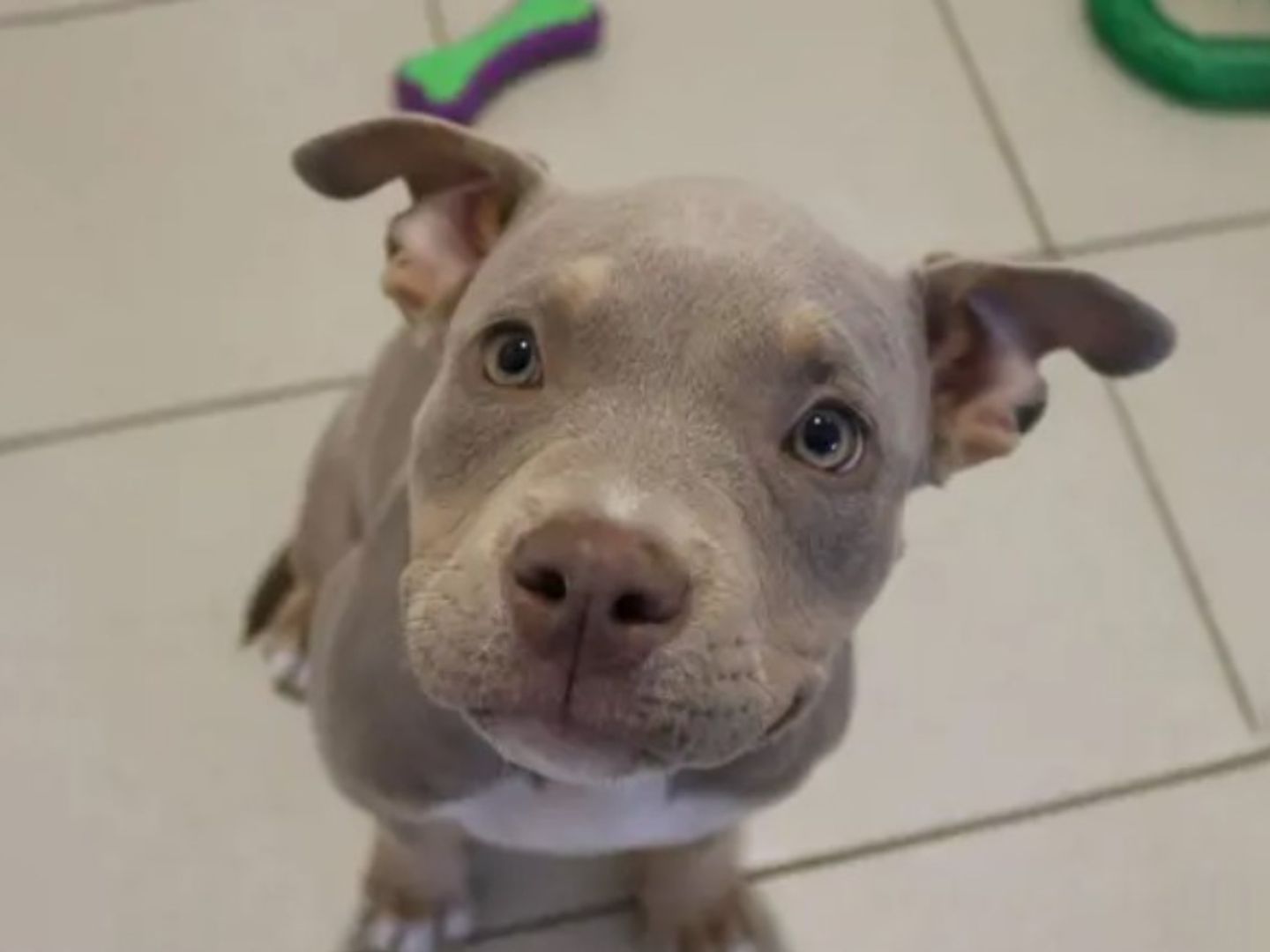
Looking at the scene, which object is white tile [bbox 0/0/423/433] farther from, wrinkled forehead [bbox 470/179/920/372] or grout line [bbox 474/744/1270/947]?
wrinkled forehead [bbox 470/179/920/372]

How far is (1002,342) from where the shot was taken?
125 cm

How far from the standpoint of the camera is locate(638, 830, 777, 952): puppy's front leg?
157cm

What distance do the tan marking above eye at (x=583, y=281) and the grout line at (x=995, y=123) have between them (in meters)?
0.95

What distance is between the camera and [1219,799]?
1.75 m

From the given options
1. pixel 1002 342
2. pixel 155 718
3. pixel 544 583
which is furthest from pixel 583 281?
pixel 155 718

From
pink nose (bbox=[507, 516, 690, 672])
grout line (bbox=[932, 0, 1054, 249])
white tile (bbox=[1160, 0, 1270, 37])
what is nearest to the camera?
pink nose (bbox=[507, 516, 690, 672])

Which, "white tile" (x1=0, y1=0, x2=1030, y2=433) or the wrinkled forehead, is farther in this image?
"white tile" (x1=0, y1=0, x2=1030, y2=433)

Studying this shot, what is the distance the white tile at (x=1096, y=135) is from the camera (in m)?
2.01

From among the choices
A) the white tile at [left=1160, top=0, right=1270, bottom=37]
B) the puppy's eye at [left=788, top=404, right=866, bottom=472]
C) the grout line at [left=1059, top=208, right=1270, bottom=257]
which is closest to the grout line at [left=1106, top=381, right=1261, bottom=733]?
the grout line at [left=1059, top=208, right=1270, bottom=257]

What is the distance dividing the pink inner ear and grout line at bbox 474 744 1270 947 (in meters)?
0.58

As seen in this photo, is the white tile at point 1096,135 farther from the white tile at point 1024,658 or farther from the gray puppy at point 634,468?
the gray puppy at point 634,468

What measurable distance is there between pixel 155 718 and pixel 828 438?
0.80 meters

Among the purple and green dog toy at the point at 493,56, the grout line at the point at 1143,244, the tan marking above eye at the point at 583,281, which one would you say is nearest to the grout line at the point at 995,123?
the grout line at the point at 1143,244

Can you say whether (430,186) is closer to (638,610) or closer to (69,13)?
(638,610)
